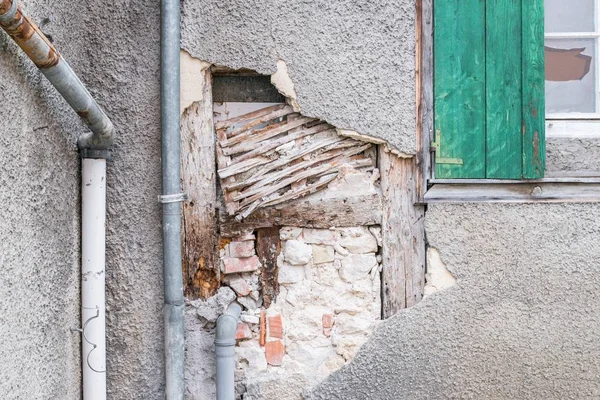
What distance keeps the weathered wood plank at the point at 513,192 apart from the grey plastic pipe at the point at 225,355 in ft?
3.59

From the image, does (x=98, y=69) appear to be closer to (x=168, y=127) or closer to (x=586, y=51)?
(x=168, y=127)

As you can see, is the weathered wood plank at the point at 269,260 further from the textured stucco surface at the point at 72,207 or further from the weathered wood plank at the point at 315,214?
the textured stucco surface at the point at 72,207

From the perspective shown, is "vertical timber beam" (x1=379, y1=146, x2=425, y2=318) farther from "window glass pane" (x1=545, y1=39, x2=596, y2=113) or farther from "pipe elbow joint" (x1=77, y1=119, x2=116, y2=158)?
"pipe elbow joint" (x1=77, y1=119, x2=116, y2=158)

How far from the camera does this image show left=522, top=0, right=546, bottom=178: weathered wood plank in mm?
2455

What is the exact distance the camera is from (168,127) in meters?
2.30

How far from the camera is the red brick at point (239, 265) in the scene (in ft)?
8.04

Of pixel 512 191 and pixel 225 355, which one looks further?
pixel 512 191

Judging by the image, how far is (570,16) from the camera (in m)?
2.64

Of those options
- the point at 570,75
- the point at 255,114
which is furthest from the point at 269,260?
the point at 570,75

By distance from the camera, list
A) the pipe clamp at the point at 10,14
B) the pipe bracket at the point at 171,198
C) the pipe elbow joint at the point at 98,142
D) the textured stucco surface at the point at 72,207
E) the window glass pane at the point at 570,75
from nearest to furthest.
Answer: the pipe clamp at the point at 10,14
the textured stucco surface at the point at 72,207
the pipe elbow joint at the point at 98,142
the pipe bracket at the point at 171,198
the window glass pane at the point at 570,75

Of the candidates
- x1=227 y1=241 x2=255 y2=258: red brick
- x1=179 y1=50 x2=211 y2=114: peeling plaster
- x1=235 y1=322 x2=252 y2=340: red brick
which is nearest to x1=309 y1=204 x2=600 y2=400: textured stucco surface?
x1=235 y1=322 x2=252 y2=340: red brick

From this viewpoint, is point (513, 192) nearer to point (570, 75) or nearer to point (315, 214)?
point (570, 75)

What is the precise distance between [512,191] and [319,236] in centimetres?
94

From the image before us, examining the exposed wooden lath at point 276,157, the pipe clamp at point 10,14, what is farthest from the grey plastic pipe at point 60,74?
the exposed wooden lath at point 276,157
